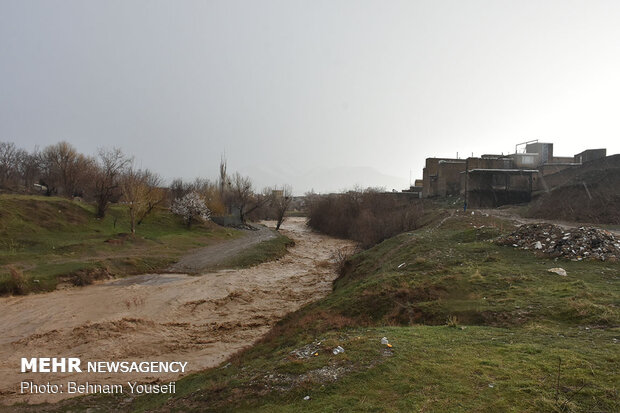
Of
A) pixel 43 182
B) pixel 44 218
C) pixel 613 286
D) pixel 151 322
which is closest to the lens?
pixel 613 286

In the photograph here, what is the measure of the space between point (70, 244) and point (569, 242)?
26478mm

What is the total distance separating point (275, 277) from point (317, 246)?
16901 mm

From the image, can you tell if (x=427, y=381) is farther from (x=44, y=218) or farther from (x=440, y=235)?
(x=44, y=218)

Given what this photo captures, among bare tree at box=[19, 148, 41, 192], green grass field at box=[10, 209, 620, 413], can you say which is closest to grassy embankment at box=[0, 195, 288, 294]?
green grass field at box=[10, 209, 620, 413]

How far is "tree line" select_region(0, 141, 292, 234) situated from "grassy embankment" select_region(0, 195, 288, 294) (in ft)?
8.13

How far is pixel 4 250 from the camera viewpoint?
19938mm

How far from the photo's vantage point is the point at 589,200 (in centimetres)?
2536

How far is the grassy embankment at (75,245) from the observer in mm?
16984

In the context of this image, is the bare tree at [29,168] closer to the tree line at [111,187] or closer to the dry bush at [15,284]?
the tree line at [111,187]

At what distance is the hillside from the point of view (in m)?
22.9

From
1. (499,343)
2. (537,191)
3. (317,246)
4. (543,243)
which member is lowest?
(317,246)

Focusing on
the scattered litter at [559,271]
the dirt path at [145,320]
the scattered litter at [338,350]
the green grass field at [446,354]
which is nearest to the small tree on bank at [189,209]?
the dirt path at [145,320]

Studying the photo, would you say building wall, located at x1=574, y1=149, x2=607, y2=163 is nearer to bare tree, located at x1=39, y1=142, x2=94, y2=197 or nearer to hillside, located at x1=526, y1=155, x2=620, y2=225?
hillside, located at x1=526, y1=155, x2=620, y2=225

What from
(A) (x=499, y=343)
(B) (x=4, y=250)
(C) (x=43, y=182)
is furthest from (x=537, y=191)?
(C) (x=43, y=182)
